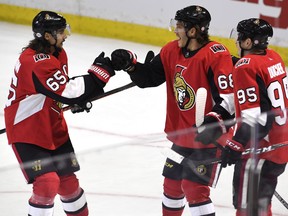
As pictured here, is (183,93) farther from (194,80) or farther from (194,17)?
(194,17)

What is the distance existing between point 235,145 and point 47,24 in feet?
3.99

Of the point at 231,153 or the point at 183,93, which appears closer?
the point at 231,153

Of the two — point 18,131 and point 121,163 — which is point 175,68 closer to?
point 18,131

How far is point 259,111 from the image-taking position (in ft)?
11.0

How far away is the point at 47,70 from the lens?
143 inches

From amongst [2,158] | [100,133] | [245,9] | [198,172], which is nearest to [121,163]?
[198,172]

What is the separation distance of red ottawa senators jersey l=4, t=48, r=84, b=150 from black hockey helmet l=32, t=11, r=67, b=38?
9 cm

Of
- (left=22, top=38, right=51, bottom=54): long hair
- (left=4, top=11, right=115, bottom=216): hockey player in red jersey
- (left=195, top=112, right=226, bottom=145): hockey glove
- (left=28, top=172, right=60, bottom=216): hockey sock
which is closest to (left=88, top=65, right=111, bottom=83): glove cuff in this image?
(left=4, top=11, right=115, bottom=216): hockey player in red jersey

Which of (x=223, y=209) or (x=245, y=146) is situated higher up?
(x=245, y=146)

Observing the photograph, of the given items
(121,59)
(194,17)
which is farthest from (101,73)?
(194,17)

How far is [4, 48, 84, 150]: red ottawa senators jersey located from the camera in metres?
3.63

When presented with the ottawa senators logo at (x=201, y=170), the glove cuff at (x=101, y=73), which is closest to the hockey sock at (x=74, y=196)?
the glove cuff at (x=101, y=73)

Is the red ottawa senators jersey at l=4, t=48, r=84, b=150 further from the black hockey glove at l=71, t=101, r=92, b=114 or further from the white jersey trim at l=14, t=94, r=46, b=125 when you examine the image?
the black hockey glove at l=71, t=101, r=92, b=114

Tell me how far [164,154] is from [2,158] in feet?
7.14
